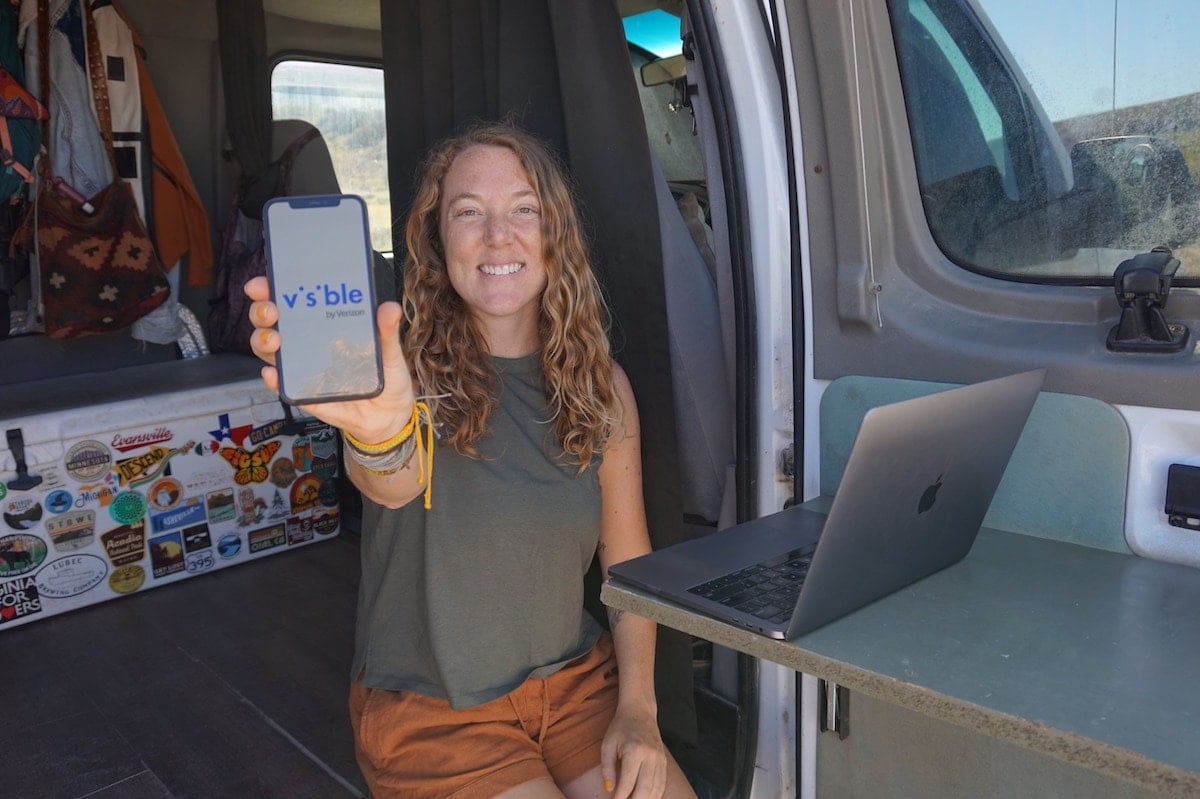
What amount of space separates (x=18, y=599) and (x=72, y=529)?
0.25 meters

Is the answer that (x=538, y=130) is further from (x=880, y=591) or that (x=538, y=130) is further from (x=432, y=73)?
A: (x=880, y=591)

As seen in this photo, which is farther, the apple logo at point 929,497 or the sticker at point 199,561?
the sticker at point 199,561

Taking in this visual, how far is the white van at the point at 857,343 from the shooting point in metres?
1.17

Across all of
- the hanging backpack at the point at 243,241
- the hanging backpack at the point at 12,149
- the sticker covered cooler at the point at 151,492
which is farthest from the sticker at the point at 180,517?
the hanging backpack at the point at 12,149

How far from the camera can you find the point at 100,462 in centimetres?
316

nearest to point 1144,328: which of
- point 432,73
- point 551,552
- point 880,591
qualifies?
point 880,591

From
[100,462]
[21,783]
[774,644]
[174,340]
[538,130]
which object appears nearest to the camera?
[774,644]

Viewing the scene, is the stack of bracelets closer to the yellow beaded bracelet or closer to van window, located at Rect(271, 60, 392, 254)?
the yellow beaded bracelet

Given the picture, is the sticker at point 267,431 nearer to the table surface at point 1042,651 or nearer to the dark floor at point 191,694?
the dark floor at point 191,694

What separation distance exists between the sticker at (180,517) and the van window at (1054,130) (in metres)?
2.79

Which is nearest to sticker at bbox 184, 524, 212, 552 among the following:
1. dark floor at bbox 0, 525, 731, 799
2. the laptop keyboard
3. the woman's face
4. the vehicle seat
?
dark floor at bbox 0, 525, 731, 799

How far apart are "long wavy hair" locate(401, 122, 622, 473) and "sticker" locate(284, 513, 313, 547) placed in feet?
7.08

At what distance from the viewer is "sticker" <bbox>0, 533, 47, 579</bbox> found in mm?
2982

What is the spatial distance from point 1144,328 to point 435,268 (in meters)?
1.11
